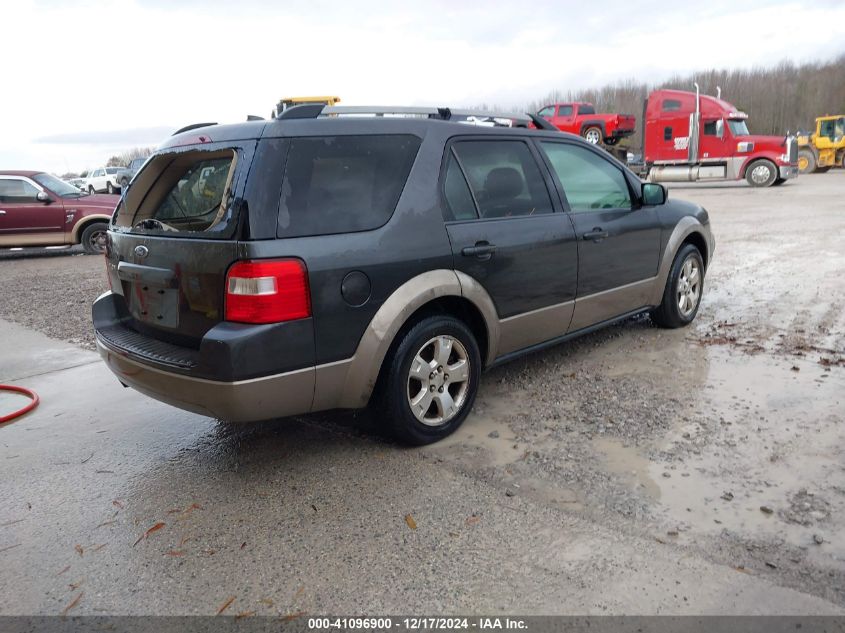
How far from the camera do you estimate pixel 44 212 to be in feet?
39.4

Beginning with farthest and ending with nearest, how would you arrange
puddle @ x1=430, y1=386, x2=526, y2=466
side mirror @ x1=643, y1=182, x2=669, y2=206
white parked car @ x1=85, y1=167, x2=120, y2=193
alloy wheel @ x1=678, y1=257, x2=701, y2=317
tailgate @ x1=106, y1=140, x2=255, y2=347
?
white parked car @ x1=85, y1=167, x2=120, y2=193 < alloy wheel @ x1=678, y1=257, x2=701, y2=317 < side mirror @ x1=643, y1=182, x2=669, y2=206 < puddle @ x1=430, y1=386, x2=526, y2=466 < tailgate @ x1=106, y1=140, x2=255, y2=347

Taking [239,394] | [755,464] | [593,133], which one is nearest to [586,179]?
[755,464]

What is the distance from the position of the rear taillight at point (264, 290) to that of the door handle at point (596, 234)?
2194 mm

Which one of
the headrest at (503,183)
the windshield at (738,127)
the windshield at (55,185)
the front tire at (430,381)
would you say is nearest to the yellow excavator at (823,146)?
the windshield at (738,127)

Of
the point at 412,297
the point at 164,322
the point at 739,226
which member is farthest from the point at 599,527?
the point at 739,226

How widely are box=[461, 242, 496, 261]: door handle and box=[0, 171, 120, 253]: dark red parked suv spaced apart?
10.4 meters

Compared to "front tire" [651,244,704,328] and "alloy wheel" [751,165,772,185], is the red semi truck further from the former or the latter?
"front tire" [651,244,704,328]

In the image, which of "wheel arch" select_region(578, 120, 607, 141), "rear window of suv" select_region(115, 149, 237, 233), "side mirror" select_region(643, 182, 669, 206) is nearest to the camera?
"rear window of suv" select_region(115, 149, 237, 233)

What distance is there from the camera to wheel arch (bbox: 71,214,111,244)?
1223cm

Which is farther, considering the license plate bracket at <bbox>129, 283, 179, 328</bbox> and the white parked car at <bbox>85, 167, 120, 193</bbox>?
the white parked car at <bbox>85, 167, 120, 193</bbox>

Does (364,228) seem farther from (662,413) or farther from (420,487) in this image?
(662,413)

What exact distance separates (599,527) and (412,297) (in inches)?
53.9

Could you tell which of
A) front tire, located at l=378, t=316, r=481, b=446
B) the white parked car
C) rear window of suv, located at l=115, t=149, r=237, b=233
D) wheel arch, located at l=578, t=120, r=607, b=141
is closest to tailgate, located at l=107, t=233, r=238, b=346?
rear window of suv, located at l=115, t=149, r=237, b=233

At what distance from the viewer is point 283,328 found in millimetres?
2855
